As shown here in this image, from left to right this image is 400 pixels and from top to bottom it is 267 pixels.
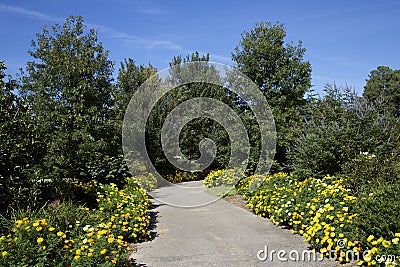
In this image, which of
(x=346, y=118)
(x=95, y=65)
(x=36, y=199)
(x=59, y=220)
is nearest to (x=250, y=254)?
(x=59, y=220)

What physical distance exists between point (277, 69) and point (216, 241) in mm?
7541

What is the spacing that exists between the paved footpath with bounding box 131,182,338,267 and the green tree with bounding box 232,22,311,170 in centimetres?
465

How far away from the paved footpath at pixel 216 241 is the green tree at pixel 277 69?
4646 millimetres

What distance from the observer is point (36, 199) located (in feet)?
18.7

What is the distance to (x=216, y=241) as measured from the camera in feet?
18.0

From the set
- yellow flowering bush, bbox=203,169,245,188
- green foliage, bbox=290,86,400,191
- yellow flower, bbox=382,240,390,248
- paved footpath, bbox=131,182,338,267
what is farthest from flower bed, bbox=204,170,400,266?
yellow flowering bush, bbox=203,169,245,188

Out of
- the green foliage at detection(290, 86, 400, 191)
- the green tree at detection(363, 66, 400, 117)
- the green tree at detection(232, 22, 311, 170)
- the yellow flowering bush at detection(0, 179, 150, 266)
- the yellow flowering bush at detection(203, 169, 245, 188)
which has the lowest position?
the yellow flowering bush at detection(0, 179, 150, 266)

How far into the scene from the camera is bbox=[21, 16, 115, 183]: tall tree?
7.25 meters

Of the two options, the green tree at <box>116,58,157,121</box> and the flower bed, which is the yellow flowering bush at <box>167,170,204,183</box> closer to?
the green tree at <box>116,58,157,121</box>

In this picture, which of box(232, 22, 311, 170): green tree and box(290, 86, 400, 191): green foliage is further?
box(232, 22, 311, 170): green tree

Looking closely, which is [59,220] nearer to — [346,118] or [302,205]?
[302,205]

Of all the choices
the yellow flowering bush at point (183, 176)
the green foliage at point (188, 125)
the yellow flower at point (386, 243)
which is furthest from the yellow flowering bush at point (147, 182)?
the yellow flower at point (386, 243)

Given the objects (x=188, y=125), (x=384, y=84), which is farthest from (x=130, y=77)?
(x=384, y=84)

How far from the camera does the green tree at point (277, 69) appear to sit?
1143 cm
